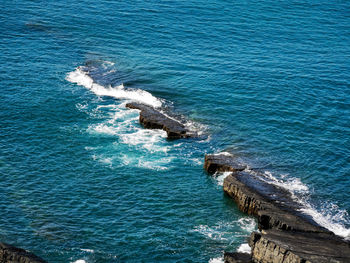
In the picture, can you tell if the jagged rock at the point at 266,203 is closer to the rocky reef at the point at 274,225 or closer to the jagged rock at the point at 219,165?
the rocky reef at the point at 274,225

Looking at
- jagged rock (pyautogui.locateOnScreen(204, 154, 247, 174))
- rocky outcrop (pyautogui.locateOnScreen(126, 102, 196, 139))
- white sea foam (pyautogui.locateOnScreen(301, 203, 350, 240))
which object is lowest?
white sea foam (pyautogui.locateOnScreen(301, 203, 350, 240))

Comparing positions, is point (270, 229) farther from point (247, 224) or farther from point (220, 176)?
point (220, 176)

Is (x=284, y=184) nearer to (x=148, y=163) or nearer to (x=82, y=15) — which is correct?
(x=148, y=163)

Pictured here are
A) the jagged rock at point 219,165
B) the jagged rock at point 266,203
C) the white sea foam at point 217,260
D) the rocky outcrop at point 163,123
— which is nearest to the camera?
the white sea foam at point 217,260

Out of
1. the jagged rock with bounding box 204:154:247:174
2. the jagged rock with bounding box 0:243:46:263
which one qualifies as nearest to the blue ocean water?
the jagged rock with bounding box 204:154:247:174

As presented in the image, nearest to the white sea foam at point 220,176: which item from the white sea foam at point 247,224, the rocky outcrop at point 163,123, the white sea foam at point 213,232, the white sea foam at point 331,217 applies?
the white sea foam at point 247,224

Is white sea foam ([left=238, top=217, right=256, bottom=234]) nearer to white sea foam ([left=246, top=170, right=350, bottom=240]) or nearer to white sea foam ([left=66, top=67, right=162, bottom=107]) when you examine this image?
white sea foam ([left=246, top=170, right=350, bottom=240])
